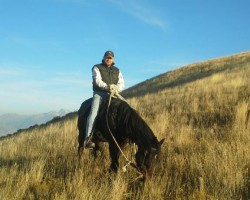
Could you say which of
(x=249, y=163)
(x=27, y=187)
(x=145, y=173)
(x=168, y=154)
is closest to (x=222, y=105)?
(x=168, y=154)

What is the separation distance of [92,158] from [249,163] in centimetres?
331

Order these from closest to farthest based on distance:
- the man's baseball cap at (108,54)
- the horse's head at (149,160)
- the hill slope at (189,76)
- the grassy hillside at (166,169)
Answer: the grassy hillside at (166,169) < the horse's head at (149,160) < the man's baseball cap at (108,54) < the hill slope at (189,76)

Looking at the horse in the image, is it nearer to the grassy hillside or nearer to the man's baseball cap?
the grassy hillside

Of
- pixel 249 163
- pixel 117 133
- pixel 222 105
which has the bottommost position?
pixel 249 163

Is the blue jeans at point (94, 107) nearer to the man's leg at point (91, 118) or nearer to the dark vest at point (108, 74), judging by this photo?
the man's leg at point (91, 118)

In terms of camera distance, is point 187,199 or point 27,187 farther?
point 27,187

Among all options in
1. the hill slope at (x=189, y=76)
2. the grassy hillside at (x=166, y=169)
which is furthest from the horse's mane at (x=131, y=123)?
the hill slope at (x=189, y=76)

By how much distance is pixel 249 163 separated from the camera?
6777mm

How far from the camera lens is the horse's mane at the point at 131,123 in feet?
21.0

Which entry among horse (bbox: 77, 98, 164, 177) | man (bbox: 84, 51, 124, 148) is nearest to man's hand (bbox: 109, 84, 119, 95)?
man (bbox: 84, 51, 124, 148)

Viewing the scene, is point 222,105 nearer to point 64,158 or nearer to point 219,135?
point 219,135

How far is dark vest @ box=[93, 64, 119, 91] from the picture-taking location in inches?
331

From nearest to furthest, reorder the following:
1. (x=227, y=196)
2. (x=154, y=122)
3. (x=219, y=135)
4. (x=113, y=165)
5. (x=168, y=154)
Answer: (x=227, y=196)
(x=113, y=165)
(x=168, y=154)
(x=219, y=135)
(x=154, y=122)

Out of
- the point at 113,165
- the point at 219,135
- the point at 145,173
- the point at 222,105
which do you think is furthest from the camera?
the point at 222,105
